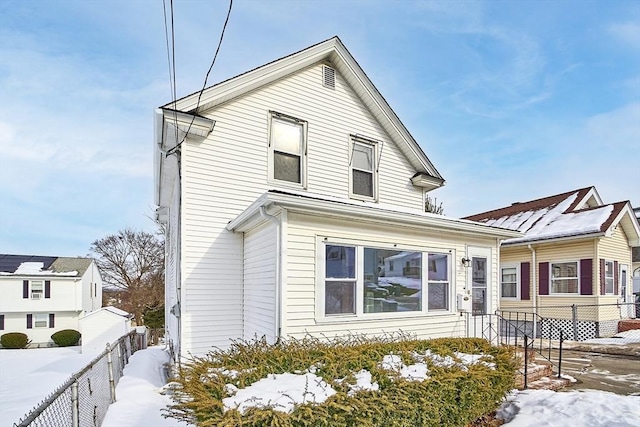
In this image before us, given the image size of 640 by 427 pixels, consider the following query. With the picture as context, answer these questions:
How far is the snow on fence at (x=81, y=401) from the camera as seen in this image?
12.4 ft

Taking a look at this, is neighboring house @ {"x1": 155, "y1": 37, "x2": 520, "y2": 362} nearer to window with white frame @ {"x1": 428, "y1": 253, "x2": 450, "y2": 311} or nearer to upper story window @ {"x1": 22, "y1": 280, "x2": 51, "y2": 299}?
window with white frame @ {"x1": 428, "y1": 253, "x2": 450, "y2": 311}

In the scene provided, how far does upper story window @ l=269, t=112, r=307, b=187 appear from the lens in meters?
8.77

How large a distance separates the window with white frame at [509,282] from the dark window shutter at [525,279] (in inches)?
11.3

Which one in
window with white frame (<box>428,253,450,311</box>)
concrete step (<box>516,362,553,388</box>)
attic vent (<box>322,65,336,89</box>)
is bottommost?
concrete step (<box>516,362,553,388</box>)

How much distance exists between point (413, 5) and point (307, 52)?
3020mm

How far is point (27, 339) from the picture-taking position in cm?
2672

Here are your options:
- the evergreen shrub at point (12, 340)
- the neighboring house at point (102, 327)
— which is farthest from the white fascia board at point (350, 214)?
the evergreen shrub at point (12, 340)

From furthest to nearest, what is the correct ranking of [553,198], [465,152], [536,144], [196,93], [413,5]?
[465,152], [536,144], [553,198], [413,5], [196,93]

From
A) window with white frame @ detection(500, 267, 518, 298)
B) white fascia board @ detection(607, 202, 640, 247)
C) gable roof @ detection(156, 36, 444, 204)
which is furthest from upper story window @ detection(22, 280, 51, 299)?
white fascia board @ detection(607, 202, 640, 247)

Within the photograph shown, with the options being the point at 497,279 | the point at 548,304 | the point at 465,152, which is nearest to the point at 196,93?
the point at 497,279

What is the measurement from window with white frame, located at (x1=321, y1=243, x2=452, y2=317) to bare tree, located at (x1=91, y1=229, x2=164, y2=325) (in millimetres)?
26554

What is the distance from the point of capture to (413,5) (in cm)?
941

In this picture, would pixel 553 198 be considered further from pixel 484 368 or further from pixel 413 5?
pixel 484 368

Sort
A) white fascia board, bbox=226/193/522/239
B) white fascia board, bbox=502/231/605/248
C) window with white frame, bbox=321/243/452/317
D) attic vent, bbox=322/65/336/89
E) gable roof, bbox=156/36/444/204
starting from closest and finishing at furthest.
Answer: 1. white fascia board, bbox=226/193/522/239
2. window with white frame, bbox=321/243/452/317
3. gable roof, bbox=156/36/444/204
4. attic vent, bbox=322/65/336/89
5. white fascia board, bbox=502/231/605/248
